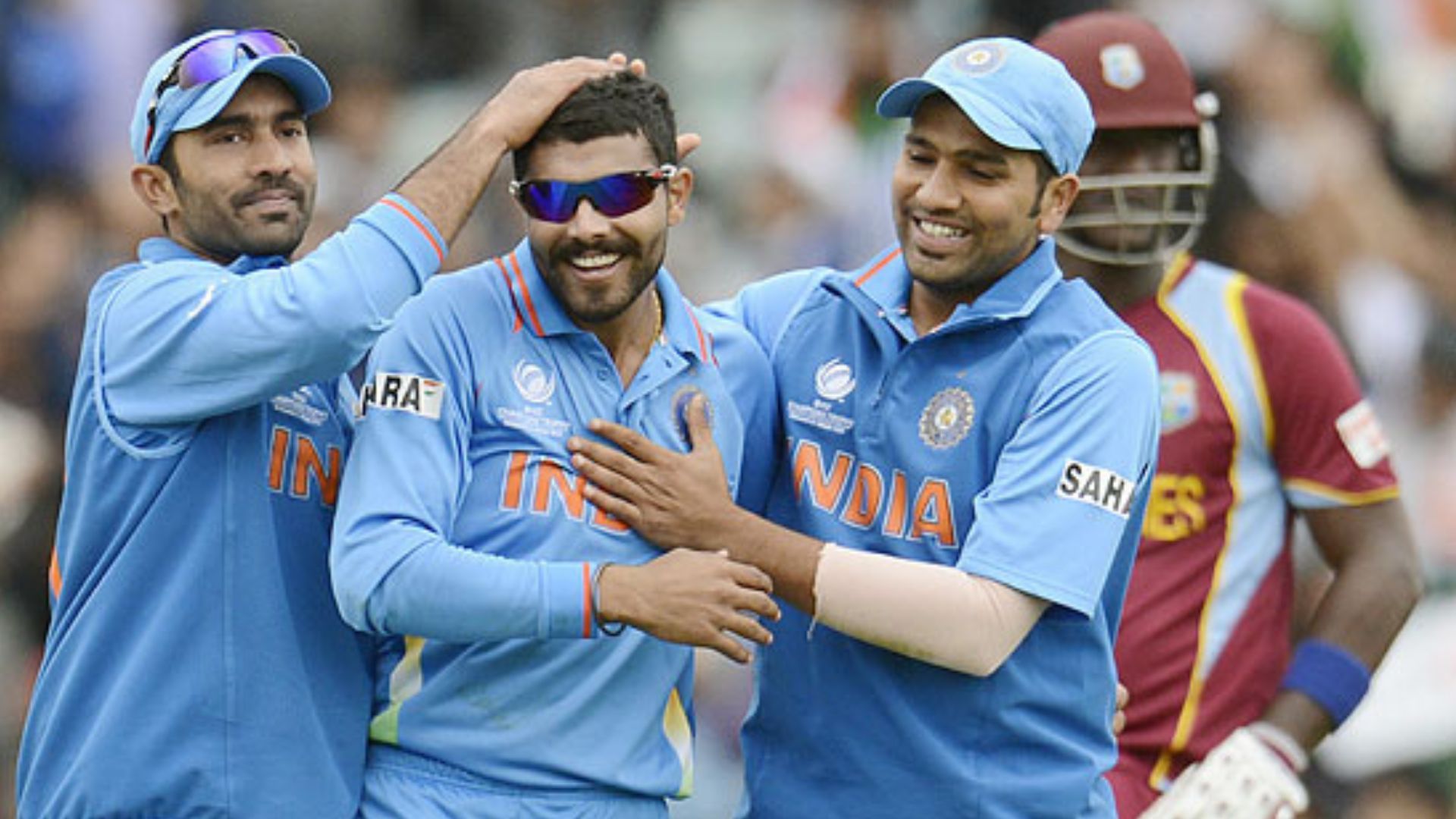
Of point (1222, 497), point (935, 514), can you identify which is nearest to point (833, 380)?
point (935, 514)

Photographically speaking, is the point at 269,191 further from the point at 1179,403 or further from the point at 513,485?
the point at 1179,403

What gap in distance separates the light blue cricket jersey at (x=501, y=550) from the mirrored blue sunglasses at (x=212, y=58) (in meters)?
0.61

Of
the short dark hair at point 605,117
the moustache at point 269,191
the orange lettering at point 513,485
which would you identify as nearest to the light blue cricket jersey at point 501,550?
the orange lettering at point 513,485

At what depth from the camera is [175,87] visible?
525 cm

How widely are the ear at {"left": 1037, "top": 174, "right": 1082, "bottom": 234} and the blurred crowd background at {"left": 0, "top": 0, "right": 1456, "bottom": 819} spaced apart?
3.83m

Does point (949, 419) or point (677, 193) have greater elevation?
point (677, 193)

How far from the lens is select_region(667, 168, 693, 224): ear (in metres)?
5.33

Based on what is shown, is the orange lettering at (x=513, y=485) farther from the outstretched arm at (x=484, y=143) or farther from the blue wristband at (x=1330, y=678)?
the blue wristband at (x=1330, y=678)

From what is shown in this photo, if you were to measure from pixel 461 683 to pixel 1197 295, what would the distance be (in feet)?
7.95

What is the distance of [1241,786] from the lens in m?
6.01

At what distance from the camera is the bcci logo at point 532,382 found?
5168 mm

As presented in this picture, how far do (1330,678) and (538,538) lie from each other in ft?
7.44

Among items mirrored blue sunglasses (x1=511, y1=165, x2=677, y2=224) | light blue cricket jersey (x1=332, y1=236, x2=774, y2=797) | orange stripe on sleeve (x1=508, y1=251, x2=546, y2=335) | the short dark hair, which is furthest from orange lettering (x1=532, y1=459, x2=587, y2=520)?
the short dark hair

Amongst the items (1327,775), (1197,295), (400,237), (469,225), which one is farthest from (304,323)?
(469,225)
